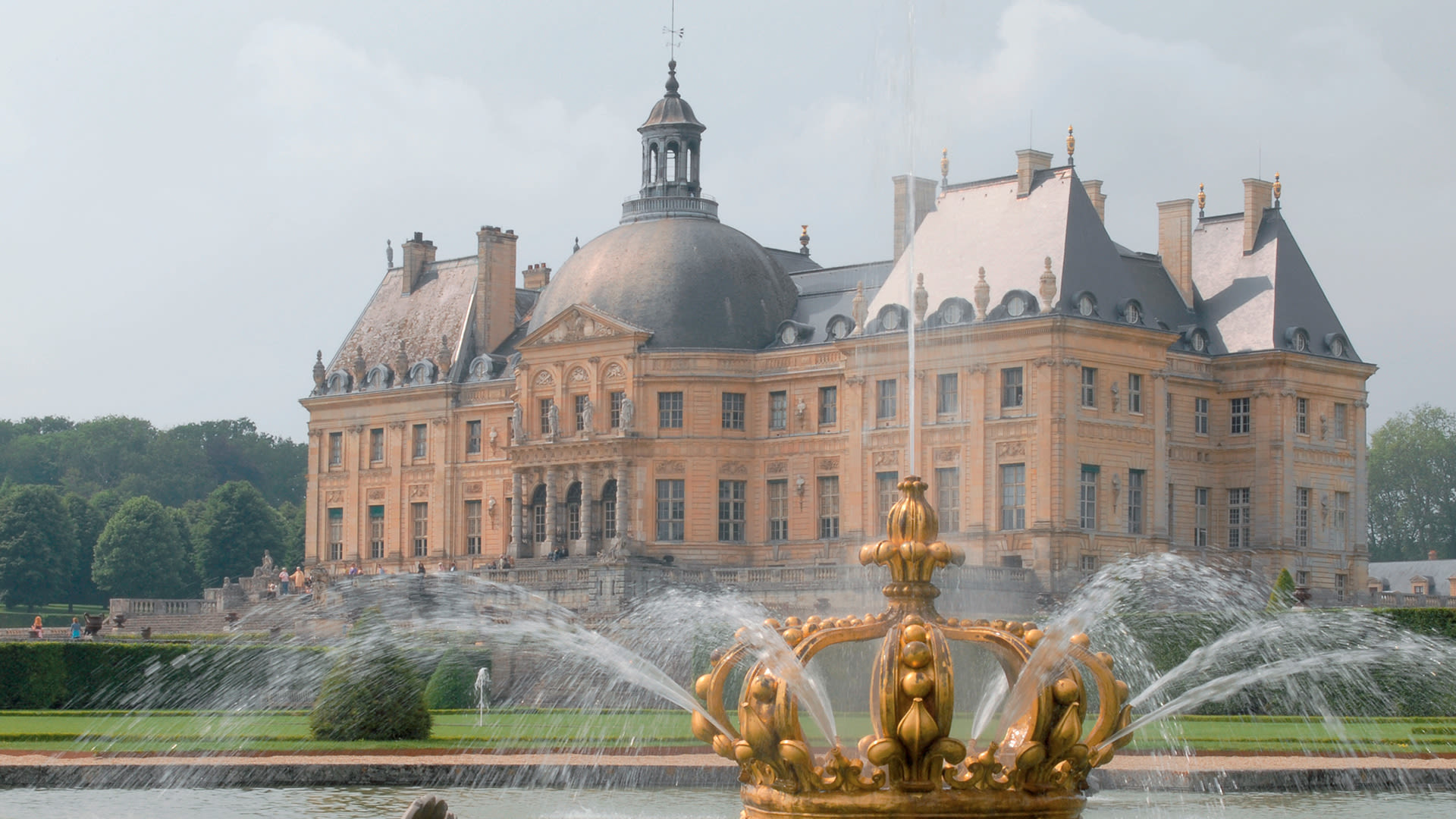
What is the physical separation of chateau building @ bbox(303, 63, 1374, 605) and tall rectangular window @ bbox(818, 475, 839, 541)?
0.26 ft

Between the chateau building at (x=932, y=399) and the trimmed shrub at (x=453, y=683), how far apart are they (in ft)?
48.2

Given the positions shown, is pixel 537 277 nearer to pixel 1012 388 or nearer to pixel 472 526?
pixel 472 526

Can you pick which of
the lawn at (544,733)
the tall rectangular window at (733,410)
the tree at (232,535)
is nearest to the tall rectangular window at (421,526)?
the tall rectangular window at (733,410)

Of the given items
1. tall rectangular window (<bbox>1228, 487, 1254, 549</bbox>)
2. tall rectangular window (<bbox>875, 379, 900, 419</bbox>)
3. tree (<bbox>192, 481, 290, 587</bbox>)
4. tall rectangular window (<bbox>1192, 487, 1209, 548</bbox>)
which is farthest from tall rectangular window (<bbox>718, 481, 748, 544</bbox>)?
tree (<bbox>192, 481, 290, 587</bbox>)

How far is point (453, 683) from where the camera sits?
123ft

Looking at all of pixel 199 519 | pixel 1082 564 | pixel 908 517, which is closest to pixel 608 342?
pixel 1082 564

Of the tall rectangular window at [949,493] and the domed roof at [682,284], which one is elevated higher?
the domed roof at [682,284]

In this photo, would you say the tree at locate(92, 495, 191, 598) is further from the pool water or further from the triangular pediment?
the pool water

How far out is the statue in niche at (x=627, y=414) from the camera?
61781mm

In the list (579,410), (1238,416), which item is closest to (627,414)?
(579,410)

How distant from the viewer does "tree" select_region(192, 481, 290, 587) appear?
88.2m

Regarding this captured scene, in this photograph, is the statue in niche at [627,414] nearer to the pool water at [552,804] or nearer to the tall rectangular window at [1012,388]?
the tall rectangular window at [1012,388]

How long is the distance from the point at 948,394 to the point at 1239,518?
382 inches

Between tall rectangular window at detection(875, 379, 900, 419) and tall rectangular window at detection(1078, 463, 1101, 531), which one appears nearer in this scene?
tall rectangular window at detection(1078, 463, 1101, 531)
